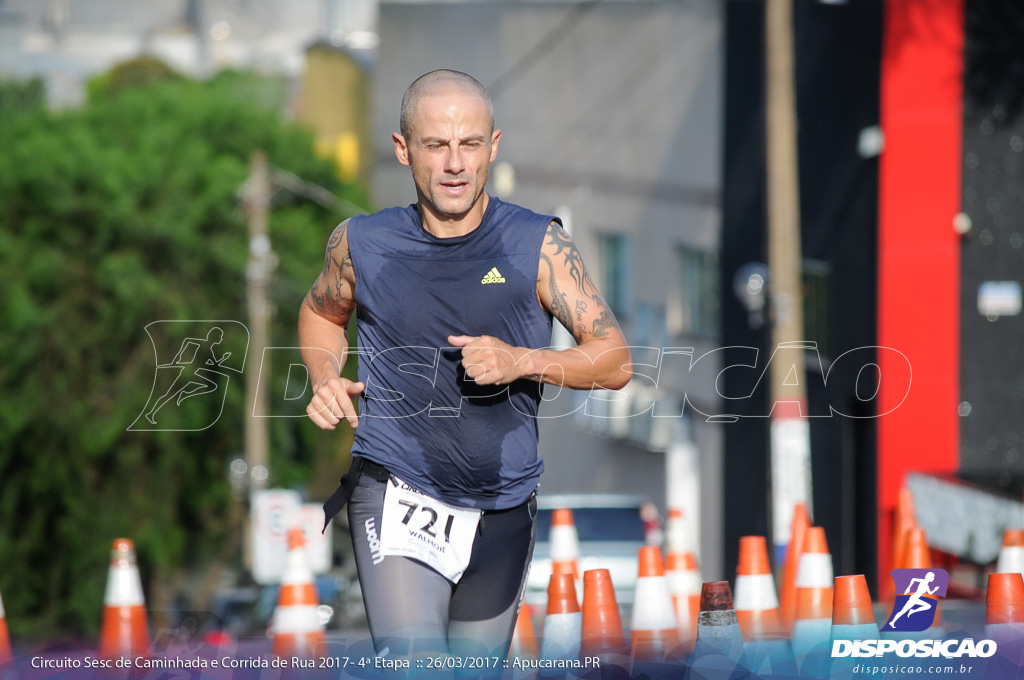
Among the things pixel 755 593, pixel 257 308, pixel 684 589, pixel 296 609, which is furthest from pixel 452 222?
pixel 257 308

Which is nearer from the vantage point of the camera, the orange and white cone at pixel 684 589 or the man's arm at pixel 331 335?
the man's arm at pixel 331 335

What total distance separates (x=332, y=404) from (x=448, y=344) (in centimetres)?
37

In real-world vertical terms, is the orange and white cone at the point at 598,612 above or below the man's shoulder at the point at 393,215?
below

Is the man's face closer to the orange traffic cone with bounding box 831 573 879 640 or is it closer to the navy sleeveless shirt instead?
the navy sleeveless shirt

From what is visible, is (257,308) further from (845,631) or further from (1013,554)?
(845,631)

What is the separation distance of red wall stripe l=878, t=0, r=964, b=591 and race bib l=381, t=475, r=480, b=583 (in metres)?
11.2

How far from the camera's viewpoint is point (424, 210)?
3.89 m

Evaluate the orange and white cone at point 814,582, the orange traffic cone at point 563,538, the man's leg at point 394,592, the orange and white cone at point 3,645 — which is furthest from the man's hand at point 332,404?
the orange traffic cone at point 563,538

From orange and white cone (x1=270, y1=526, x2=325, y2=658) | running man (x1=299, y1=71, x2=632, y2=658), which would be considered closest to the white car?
orange and white cone (x1=270, y1=526, x2=325, y2=658)

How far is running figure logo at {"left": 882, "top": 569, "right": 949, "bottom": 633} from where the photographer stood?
4398 mm

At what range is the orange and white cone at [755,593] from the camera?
5547 millimetres

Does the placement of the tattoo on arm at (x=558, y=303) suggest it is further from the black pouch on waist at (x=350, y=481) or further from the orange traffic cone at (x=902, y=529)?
the orange traffic cone at (x=902, y=529)

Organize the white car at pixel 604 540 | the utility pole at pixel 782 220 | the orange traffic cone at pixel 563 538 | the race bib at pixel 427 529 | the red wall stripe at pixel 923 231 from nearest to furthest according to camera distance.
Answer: the race bib at pixel 427 529 < the orange traffic cone at pixel 563 538 < the utility pole at pixel 782 220 < the red wall stripe at pixel 923 231 < the white car at pixel 604 540

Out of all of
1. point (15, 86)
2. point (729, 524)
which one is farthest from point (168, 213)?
point (15, 86)
